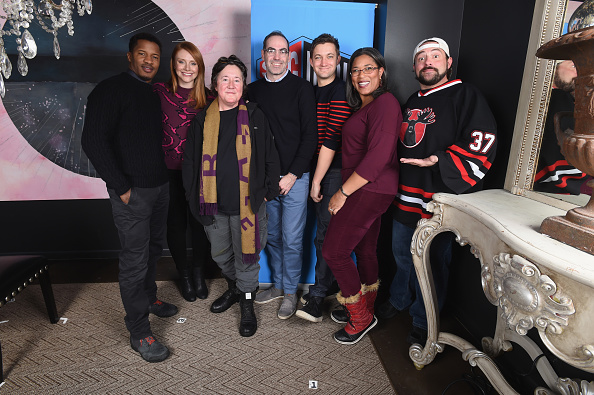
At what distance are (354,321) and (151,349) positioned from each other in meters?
1.17

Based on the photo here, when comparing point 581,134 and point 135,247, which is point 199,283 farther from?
point 581,134

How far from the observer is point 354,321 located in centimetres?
215

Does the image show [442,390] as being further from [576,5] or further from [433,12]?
[433,12]

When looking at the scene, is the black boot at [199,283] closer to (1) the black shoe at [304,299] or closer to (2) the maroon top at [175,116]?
(1) the black shoe at [304,299]

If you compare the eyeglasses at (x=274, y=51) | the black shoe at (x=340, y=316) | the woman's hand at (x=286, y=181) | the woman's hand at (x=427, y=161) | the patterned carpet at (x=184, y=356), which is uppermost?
the eyeglasses at (x=274, y=51)

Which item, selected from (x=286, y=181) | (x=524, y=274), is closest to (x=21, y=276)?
(x=286, y=181)

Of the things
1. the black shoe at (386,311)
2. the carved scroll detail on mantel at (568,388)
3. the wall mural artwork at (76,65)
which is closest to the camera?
the carved scroll detail on mantel at (568,388)

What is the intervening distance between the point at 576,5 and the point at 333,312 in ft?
6.58

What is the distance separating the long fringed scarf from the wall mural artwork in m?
1.29

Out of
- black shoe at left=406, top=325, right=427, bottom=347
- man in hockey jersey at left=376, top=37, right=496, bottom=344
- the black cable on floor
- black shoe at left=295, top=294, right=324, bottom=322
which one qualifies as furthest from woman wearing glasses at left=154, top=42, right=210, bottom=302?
the black cable on floor

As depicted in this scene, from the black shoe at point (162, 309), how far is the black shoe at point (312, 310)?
0.85 meters

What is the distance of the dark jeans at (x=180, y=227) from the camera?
2.45 m

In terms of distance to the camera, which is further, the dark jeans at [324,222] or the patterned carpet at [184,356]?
the dark jeans at [324,222]

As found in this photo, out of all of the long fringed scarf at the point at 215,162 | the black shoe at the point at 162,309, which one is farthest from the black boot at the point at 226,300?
the long fringed scarf at the point at 215,162
